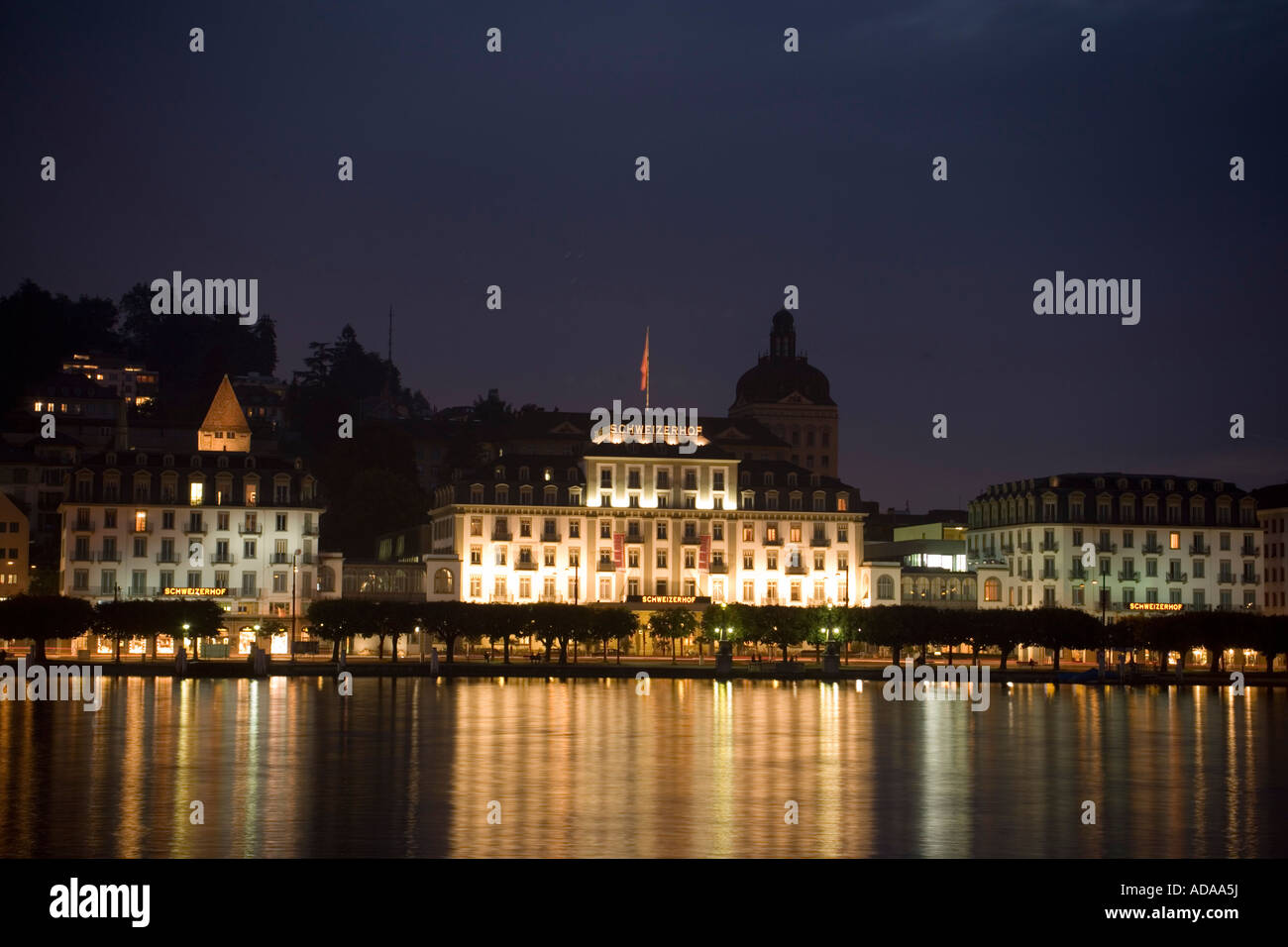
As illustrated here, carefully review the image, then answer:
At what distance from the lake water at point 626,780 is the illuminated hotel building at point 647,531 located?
62192 mm

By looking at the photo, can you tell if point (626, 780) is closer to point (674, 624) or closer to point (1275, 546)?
point (674, 624)

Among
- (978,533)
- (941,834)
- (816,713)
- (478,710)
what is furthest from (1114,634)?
(941,834)

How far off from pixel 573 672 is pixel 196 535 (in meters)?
35.9

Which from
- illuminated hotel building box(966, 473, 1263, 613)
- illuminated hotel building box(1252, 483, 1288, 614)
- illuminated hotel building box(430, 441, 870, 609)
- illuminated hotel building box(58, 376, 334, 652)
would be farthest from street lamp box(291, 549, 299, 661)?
illuminated hotel building box(1252, 483, 1288, 614)

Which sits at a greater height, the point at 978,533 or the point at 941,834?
the point at 978,533

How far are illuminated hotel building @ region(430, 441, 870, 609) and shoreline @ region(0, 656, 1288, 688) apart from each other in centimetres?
2331

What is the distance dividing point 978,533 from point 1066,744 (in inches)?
3996

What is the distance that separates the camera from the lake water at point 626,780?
114ft

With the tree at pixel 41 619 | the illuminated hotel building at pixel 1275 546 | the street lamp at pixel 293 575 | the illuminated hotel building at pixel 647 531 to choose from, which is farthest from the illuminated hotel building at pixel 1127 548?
the tree at pixel 41 619

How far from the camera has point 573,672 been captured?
109562mm

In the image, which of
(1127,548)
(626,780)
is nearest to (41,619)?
(626,780)
